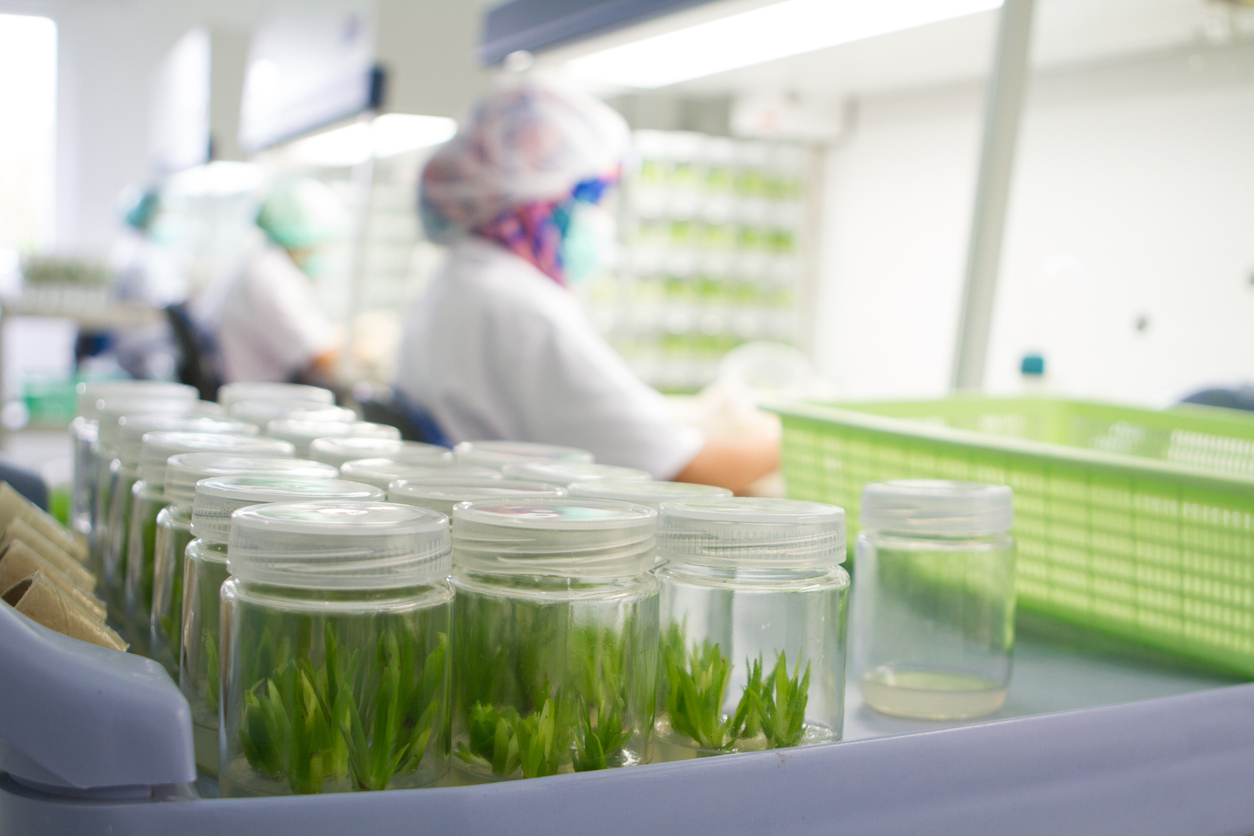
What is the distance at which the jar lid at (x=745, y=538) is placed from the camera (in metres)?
0.55

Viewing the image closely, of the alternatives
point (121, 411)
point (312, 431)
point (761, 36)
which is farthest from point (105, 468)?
point (761, 36)

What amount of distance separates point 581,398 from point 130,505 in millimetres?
979

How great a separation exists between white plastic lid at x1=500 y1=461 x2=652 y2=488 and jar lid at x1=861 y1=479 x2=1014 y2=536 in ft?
0.55

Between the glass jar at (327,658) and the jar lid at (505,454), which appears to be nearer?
the glass jar at (327,658)

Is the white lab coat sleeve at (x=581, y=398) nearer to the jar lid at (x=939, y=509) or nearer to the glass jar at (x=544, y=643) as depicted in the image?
the jar lid at (x=939, y=509)

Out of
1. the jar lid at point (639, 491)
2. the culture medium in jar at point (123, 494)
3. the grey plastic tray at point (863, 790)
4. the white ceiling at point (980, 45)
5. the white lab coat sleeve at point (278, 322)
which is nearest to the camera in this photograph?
the grey plastic tray at point (863, 790)

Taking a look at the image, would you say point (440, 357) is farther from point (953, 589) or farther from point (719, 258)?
point (719, 258)

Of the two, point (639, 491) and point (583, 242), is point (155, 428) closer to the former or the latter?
point (639, 491)

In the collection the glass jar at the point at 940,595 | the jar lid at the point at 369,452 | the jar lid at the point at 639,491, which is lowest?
the glass jar at the point at 940,595

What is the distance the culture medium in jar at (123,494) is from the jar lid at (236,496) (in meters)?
0.22

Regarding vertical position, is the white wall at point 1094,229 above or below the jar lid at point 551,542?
above

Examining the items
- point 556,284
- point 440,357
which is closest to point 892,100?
point 556,284

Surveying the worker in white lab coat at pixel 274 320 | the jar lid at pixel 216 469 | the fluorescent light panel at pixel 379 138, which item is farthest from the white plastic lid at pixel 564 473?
the worker in white lab coat at pixel 274 320

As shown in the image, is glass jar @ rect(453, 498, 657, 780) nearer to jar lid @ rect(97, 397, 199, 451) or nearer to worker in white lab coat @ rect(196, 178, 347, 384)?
jar lid @ rect(97, 397, 199, 451)
